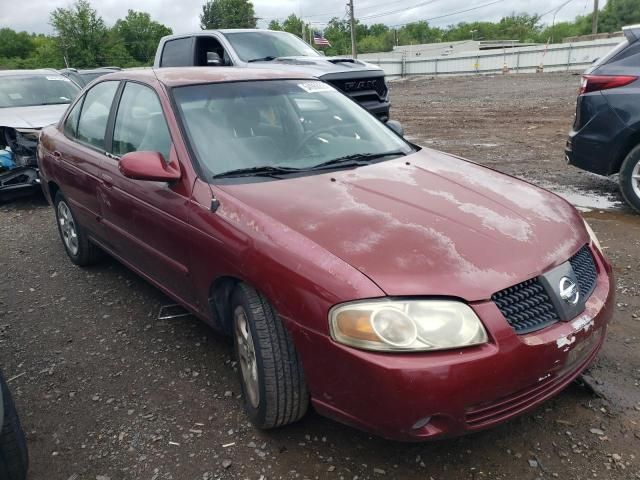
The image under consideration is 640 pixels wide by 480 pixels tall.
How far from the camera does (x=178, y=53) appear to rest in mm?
9430

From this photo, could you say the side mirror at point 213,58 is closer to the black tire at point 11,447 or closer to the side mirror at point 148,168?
the side mirror at point 148,168

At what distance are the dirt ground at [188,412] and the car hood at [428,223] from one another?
0.82 meters

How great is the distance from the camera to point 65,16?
5672cm

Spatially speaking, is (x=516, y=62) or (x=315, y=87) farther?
(x=516, y=62)

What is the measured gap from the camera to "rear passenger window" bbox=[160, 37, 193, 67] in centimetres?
920

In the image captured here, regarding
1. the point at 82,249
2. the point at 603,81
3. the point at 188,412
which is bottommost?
the point at 188,412

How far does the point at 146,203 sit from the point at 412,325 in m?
1.93

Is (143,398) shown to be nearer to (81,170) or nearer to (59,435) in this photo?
(59,435)

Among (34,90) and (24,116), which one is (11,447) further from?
(34,90)

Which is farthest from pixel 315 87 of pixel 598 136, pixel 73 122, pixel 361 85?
pixel 361 85

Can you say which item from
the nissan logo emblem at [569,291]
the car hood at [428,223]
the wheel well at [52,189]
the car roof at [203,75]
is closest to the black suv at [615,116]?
the car hood at [428,223]

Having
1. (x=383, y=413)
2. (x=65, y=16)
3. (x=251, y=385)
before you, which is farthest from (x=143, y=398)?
(x=65, y=16)

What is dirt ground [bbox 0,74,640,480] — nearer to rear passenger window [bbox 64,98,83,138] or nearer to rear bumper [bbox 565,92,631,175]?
rear bumper [bbox 565,92,631,175]

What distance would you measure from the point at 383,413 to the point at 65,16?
213 feet
